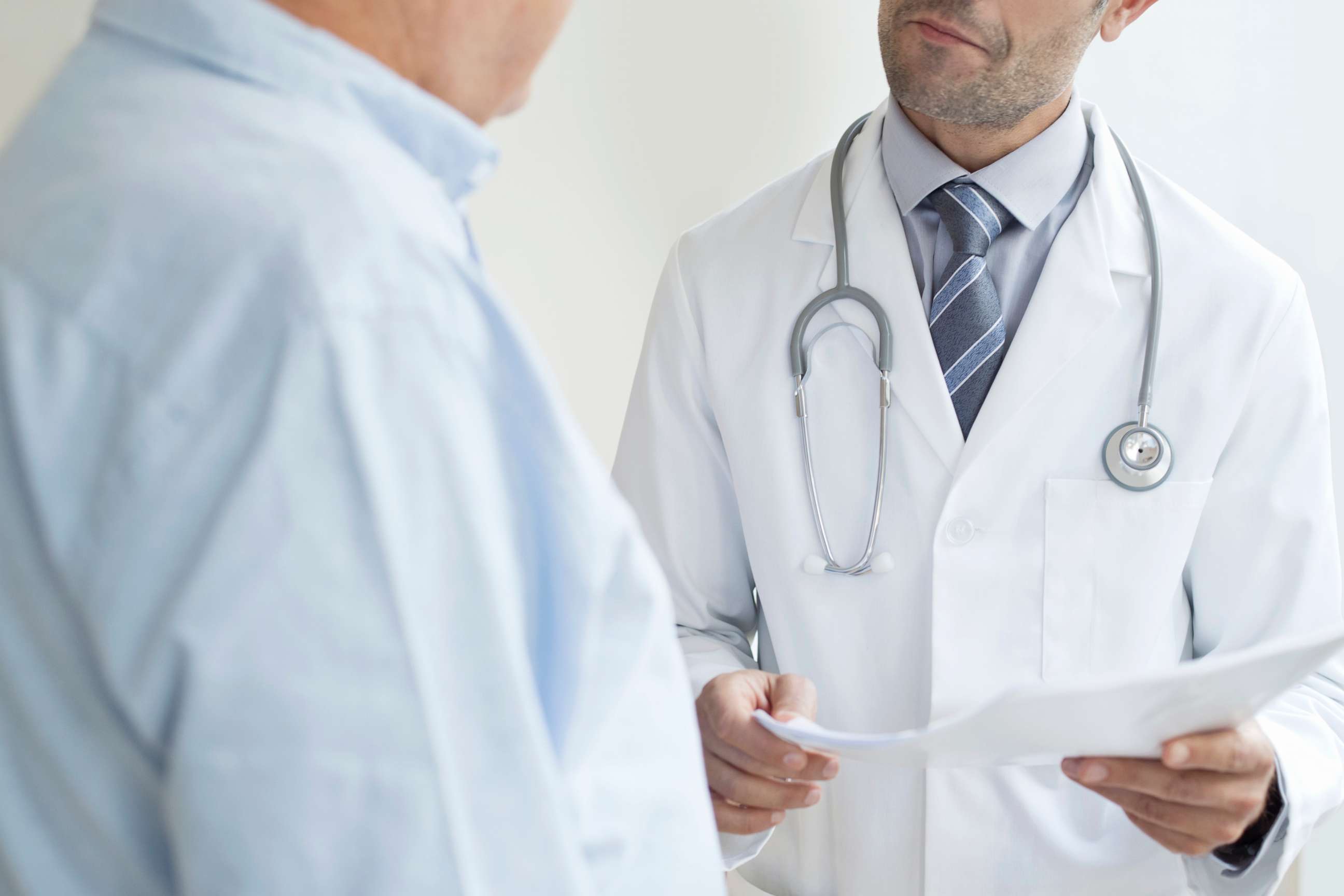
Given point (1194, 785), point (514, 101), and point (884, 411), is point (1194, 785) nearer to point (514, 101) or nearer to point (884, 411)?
point (884, 411)

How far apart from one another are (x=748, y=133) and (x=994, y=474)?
0.81 meters

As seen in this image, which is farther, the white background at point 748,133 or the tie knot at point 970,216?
the white background at point 748,133

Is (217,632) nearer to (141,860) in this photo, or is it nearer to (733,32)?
(141,860)

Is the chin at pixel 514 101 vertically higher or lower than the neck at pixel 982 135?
lower

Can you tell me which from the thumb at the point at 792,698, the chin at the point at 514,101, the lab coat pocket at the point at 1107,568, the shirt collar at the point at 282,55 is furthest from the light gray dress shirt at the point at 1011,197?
the shirt collar at the point at 282,55

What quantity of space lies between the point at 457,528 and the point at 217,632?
0.32ft

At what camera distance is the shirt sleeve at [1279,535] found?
1142mm

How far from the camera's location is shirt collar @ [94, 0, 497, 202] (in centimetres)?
51

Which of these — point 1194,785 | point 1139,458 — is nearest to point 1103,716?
point 1194,785

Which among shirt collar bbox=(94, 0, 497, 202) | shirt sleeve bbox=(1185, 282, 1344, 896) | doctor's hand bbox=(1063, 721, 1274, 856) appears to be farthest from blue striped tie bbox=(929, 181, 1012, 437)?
shirt collar bbox=(94, 0, 497, 202)

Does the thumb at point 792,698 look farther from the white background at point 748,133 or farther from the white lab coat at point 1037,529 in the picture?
the white background at point 748,133

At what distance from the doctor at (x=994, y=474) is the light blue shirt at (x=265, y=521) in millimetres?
601

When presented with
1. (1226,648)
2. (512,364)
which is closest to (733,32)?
(1226,648)

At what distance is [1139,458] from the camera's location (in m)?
1.14
